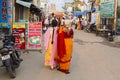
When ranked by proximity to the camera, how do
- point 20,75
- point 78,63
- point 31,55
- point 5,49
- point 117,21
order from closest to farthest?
point 5,49 < point 20,75 < point 78,63 < point 31,55 < point 117,21

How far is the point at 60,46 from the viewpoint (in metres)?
9.87

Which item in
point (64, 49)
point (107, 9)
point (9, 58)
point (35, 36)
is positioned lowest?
point (9, 58)

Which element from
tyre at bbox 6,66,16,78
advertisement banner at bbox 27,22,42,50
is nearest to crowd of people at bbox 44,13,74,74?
tyre at bbox 6,66,16,78

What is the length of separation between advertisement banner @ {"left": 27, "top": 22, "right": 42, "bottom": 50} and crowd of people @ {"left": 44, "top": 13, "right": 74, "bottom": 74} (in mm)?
3985

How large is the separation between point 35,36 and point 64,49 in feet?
15.7

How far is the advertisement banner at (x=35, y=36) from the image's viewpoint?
566 inches

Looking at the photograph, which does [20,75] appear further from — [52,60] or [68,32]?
[68,32]

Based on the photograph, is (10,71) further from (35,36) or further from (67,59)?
(35,36)

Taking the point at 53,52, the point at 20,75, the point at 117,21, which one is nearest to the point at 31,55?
the point at 53,52

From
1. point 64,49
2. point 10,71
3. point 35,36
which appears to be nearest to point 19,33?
point 35,36

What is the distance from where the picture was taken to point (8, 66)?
8430 millimetres

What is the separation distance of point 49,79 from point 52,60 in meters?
1.58

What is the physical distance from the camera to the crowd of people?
388 inches

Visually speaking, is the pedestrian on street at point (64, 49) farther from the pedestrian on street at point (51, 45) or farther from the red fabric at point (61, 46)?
the pedestrian on street at point (51, 45)
